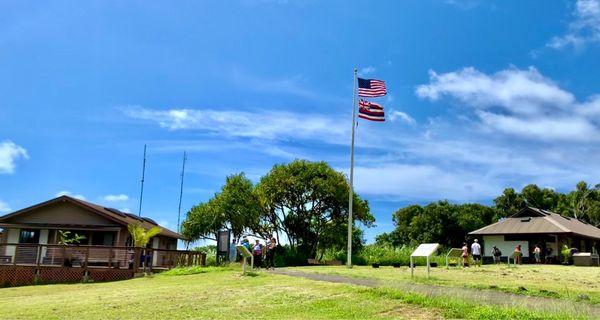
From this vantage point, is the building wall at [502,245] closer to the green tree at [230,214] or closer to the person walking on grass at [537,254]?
the person walking on grass at [537,254]

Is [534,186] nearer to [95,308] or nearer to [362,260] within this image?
[362,260]

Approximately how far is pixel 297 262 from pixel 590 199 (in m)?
48.5

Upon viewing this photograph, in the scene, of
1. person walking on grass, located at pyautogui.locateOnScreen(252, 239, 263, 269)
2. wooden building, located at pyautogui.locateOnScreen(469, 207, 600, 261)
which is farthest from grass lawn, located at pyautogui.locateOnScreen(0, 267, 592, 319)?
wooden building, located at pyautogui.locateOnScreen(469, 207, 600, 261)

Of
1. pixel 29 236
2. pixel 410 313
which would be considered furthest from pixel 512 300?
pixel 29 236

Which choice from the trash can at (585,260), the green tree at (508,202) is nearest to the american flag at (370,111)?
the trash can at (585,260)

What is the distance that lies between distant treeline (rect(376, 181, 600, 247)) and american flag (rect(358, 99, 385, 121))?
115ft

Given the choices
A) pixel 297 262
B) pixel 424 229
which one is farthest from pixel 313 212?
pixel 424 229

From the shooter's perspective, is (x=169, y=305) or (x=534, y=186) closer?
(x=169, y=305)

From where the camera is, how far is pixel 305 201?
132 feet

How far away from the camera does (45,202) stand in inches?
1268

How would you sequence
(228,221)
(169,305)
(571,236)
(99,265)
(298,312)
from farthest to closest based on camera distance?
(571,236), (228,221), (99,265), (169,305), (298,312)

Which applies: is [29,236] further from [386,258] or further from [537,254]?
[537,254]

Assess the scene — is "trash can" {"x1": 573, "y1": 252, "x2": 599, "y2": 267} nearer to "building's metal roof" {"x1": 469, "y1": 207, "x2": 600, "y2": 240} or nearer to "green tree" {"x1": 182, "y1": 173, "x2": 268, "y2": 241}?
"building's metal roof" {"x1": 469, "y1": 207, "x2": 600, "y2": 240}

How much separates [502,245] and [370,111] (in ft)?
82.0
